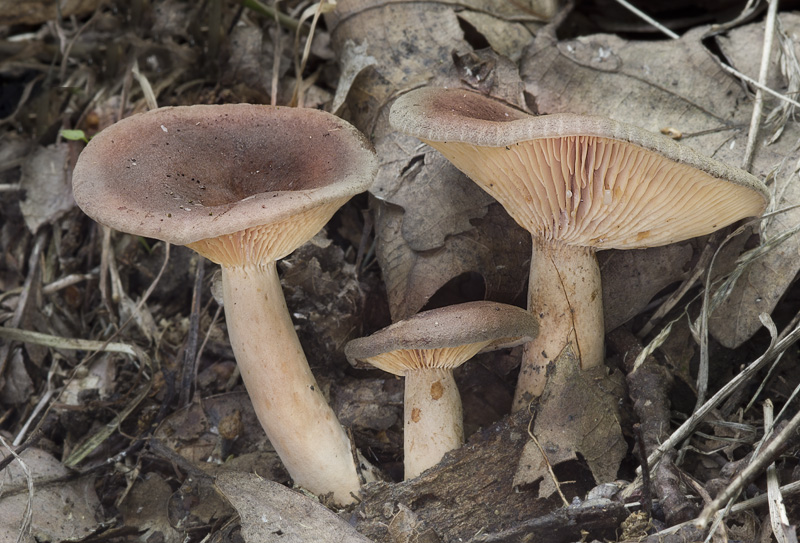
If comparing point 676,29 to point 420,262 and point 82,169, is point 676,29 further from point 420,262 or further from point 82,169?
point 82,169

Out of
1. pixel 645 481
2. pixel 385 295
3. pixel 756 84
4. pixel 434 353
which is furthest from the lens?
pixel 385 295

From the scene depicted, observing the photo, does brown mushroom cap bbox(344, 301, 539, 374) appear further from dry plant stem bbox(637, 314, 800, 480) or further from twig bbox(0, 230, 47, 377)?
twig bbox(0, 230, 47, 377)

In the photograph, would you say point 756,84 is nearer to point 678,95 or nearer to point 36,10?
point 678,95

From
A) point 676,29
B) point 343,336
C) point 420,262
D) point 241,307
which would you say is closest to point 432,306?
point 420,262

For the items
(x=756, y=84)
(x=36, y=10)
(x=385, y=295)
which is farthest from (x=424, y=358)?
(x=36, y=10)

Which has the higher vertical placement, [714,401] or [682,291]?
[682,291]
